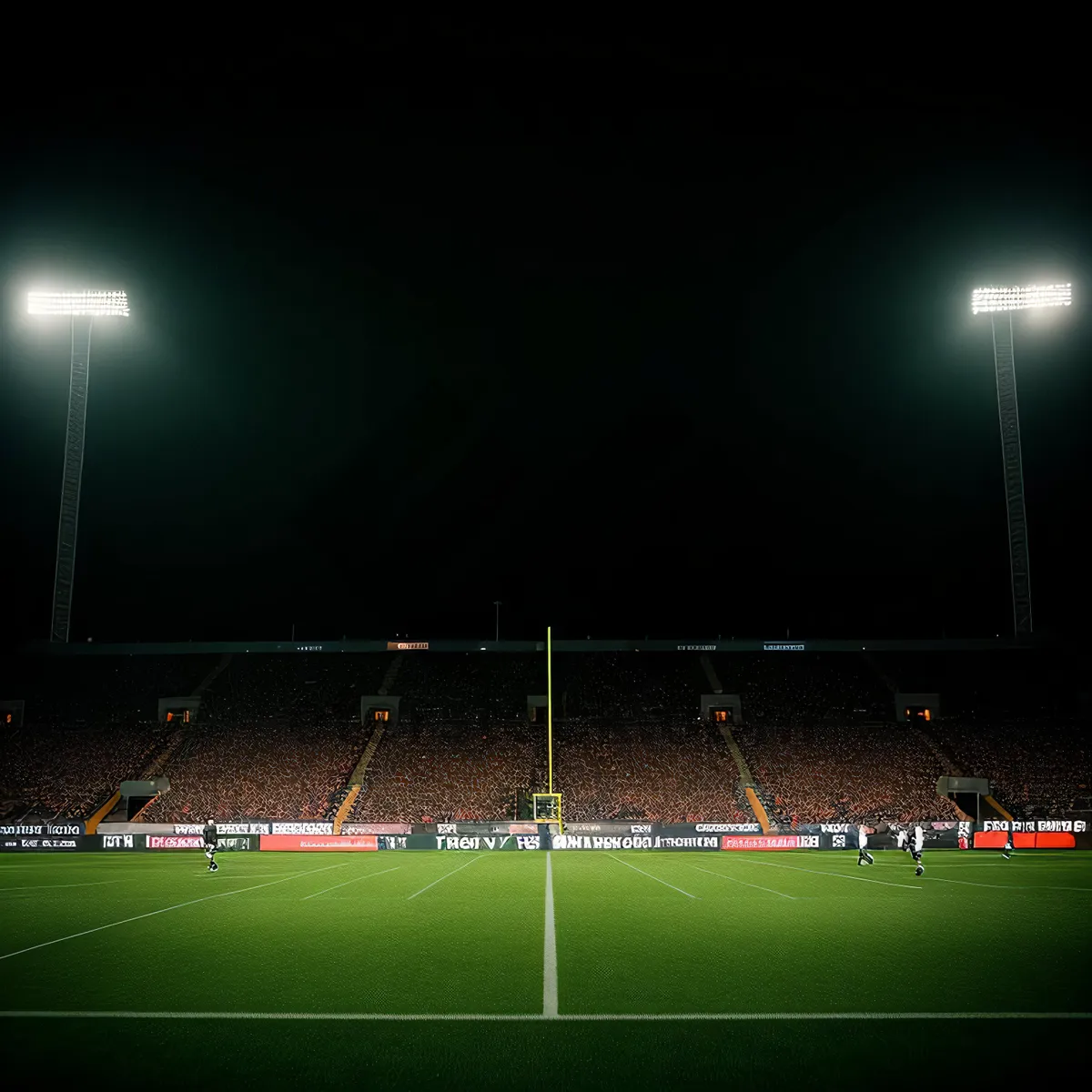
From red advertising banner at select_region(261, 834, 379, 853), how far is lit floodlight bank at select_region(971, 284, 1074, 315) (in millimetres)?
34319

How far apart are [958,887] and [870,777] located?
2167cm

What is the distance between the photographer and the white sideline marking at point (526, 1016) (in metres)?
7.67

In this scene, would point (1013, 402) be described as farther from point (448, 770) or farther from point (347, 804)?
point (347, 804)

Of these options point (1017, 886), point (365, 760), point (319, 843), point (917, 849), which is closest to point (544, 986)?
point (1017, 886)

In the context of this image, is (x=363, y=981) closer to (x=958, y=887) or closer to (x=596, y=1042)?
(x=596, y=1042)

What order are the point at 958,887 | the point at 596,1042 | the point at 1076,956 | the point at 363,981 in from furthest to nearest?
1. the point at 958,887
2. the point at 1076,956
3. the point at 363,981
4. the point at 596,1042

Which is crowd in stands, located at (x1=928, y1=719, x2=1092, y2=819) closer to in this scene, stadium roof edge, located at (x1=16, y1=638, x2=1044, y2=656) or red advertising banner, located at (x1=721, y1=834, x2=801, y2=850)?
stadium roof edge, located at (x1=16, y1=638, x2=1044, y2=656)

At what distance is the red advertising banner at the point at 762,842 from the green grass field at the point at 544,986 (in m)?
13.5

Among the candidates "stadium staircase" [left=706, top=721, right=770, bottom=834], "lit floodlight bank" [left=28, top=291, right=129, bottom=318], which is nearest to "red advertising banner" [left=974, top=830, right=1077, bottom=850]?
"stadium staircase" [left=706, top=721, right=770, bottom=834]

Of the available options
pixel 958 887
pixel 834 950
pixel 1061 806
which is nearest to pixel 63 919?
pixel 834 950

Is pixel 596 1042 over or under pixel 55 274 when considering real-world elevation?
under

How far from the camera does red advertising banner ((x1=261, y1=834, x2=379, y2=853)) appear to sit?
103ft

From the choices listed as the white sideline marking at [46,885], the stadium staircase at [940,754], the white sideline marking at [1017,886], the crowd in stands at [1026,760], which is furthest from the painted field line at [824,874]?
the stadium staircase at [940,754]

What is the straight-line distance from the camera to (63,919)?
13477 millimetres
